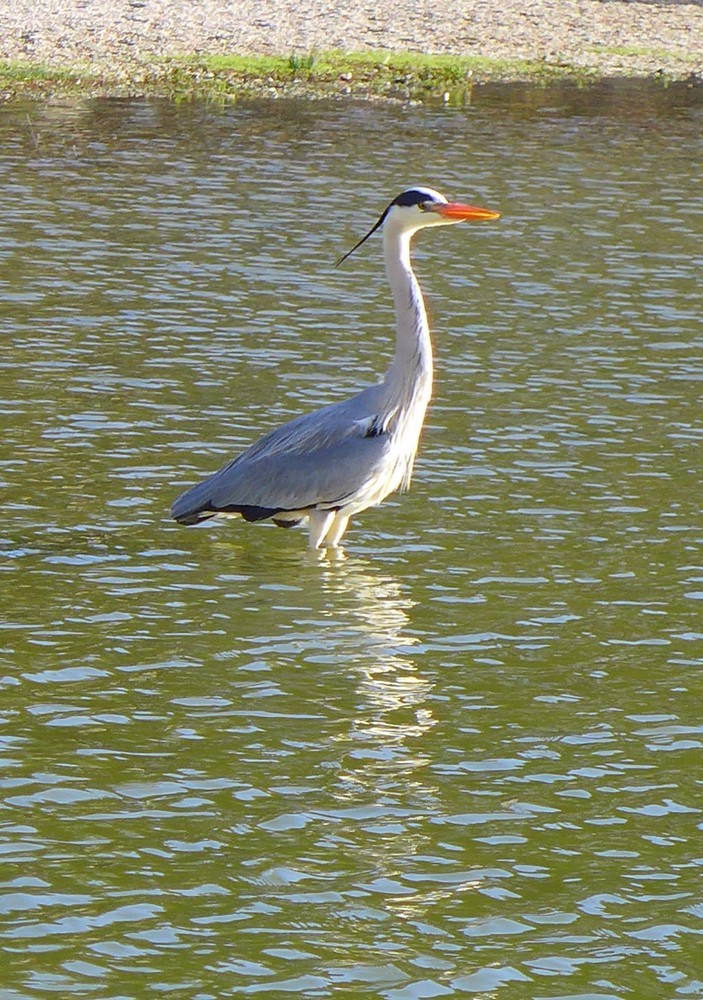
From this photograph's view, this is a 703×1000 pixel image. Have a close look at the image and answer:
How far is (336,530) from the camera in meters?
12.5

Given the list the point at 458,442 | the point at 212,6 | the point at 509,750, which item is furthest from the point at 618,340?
the point at 212,6

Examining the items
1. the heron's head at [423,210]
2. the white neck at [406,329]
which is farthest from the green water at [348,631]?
the heron's head at [423,210]

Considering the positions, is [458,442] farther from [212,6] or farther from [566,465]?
[212,6]

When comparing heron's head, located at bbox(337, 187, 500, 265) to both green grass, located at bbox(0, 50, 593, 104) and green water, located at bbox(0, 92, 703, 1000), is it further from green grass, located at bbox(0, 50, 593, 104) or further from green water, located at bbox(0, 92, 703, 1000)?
green grass, located at bbox(0, 50, 593, 104)

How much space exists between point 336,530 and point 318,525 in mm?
153

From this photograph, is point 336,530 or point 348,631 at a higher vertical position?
point 336,530

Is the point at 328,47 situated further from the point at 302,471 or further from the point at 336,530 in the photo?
the point at 302,471

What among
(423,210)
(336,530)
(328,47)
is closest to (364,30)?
(328,47)

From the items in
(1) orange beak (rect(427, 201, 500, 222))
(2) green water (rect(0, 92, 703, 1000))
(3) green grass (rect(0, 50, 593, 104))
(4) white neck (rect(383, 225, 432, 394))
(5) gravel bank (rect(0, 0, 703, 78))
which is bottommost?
(2) green water (rect(0, 92, 703, 1000))

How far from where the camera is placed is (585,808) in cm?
852

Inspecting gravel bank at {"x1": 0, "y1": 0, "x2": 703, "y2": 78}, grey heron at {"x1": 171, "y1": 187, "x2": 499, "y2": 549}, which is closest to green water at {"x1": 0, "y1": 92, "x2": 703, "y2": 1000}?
grey heron at {"x1": 171, "y1": 187, "x2": 499, "y2": 549}

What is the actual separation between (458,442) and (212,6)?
82.7 feet

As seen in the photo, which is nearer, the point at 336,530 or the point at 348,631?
the point at 348,631

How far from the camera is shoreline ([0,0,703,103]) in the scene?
108ft
